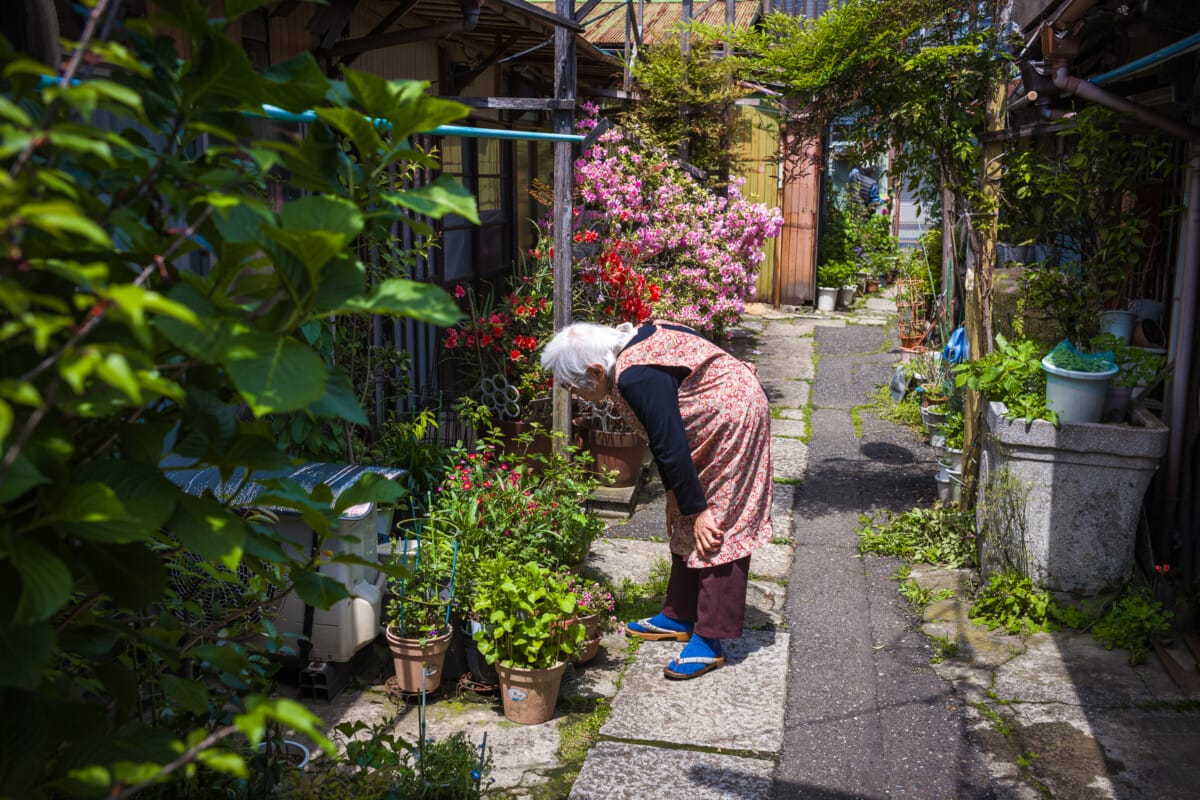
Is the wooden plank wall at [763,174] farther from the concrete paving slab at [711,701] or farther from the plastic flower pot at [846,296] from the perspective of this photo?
the concrete paving slab at [711,701]

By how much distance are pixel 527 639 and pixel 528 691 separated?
217 millimetres

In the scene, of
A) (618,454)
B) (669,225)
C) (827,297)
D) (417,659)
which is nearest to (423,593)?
(417,659)

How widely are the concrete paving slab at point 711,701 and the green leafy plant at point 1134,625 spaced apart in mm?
1426

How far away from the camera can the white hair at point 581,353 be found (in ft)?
13.6

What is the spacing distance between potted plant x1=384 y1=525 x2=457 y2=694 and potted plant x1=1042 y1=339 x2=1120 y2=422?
285 centimetres

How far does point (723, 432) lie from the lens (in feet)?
14.2

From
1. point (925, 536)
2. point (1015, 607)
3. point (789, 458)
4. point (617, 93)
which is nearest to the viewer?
point (1015, 607)

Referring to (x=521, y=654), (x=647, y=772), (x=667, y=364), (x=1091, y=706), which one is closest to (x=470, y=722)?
(x=521, y=654)

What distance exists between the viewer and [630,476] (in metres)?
6.68

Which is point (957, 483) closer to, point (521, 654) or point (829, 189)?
point (521, 654)

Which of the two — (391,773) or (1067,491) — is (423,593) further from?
(1067,491)

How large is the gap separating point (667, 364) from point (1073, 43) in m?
2.96

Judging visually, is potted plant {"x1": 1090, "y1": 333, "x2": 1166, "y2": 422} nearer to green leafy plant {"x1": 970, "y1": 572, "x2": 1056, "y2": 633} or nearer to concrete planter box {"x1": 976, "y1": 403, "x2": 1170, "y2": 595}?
concrete planter box {"x1": 976, "y1": 403, "x2": 1170, "y2": 595}

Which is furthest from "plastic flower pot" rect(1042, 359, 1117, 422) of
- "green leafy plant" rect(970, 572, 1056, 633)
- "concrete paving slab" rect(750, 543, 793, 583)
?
"concrete paving slab" rect(750, 543, 793, 583)
